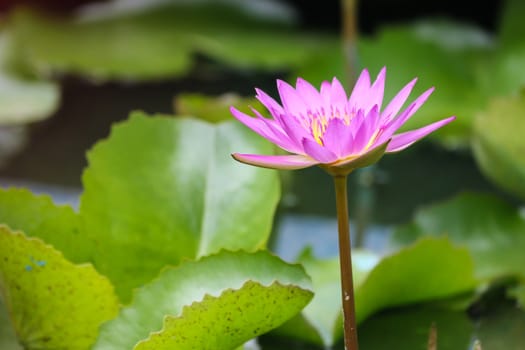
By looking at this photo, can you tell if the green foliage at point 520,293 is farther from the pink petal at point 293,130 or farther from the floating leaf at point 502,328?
the pink petal at point 293,130

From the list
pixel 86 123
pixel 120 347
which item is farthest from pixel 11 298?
pixel 86 123

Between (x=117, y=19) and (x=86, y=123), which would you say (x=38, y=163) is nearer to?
(x=86, y=123)

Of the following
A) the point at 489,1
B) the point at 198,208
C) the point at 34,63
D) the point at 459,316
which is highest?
the point at 489,1

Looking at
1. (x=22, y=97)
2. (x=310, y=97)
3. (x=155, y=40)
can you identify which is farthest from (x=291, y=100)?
(x=155, y=40)

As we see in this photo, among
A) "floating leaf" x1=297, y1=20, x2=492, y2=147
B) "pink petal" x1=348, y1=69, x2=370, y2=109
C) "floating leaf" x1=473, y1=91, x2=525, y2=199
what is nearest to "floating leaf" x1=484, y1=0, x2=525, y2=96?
"floating leaf" x1=297, y1=20, x2=492, y2=147

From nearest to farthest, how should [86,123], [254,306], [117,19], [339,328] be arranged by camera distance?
[254,306] → [339,328] → [86,123] → [117,19]

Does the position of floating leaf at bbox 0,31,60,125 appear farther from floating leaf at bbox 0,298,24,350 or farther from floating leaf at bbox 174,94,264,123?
floating leaf at bbox 0,298,24,350

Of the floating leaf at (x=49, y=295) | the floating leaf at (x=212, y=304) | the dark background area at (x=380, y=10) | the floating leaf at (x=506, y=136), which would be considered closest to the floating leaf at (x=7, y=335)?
the floating leaf at (x=49, y=295)
